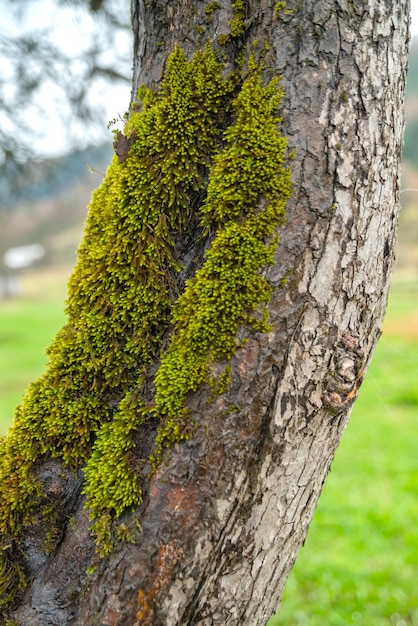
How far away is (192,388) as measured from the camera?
141 cm

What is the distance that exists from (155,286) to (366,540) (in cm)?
439

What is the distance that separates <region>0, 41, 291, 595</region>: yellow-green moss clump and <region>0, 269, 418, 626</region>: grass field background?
0.73 m

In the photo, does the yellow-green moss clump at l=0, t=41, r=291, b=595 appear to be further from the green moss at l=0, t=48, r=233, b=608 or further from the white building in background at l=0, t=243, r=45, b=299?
the white building in background at l=0, t=243, r=45, b=299

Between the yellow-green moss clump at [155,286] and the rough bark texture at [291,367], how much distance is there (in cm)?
7

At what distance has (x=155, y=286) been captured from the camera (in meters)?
1.60

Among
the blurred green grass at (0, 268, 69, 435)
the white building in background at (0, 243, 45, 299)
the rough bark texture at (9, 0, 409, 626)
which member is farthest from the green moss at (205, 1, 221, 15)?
the white building in background at (0, 243, 45, 299)

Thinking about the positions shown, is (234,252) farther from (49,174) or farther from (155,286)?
(49,174)

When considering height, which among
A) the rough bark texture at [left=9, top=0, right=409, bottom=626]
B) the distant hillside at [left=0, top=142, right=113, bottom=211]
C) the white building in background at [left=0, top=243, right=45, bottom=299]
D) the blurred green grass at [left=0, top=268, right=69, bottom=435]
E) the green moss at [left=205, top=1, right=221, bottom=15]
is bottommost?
the rough bark texture at [left=9, top=0, right=409, bottom=626]

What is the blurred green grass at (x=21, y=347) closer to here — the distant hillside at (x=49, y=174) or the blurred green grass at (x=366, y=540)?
the distant hillside at (x=49, y=174)

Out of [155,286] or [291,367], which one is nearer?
[291,367]

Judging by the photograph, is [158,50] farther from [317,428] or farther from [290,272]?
[317,428]

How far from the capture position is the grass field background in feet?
12.7

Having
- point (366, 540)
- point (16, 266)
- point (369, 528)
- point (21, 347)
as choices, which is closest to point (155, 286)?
point (366, 540)

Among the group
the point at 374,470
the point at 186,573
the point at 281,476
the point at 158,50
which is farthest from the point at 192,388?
the point at 374,470
